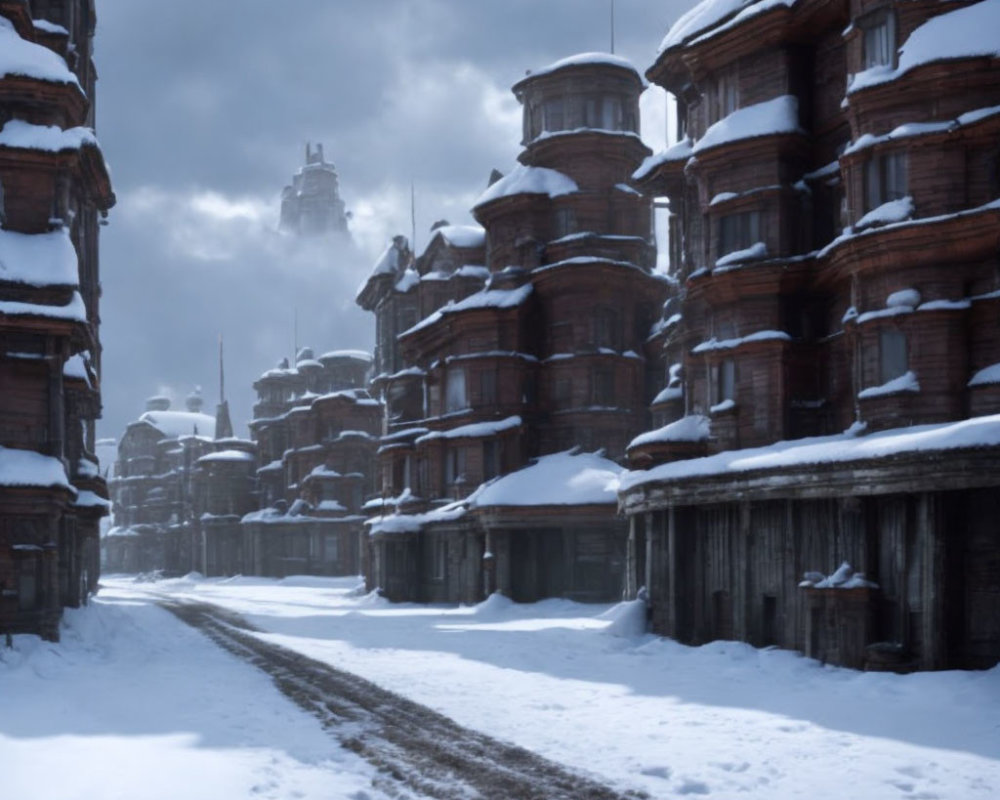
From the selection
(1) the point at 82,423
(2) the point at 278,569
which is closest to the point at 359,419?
(2) the point at 278,569

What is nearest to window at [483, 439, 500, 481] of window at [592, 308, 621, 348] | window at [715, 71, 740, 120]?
window at [592, 308, 621, 348]

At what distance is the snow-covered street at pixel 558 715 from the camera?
13289 mm

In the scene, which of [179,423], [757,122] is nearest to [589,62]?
[757,122]

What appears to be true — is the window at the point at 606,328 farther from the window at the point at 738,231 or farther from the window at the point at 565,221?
the window at the point at 738,231

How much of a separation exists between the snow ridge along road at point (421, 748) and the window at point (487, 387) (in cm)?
2655

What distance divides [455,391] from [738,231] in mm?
22925

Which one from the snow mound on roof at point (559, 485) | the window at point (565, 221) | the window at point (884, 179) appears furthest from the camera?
the window at point (565, 221)

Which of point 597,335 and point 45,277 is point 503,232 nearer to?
point 597,335

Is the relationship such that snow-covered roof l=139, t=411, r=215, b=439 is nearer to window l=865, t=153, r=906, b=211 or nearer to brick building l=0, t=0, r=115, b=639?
brick building l=0, t=0, r=115, b=639

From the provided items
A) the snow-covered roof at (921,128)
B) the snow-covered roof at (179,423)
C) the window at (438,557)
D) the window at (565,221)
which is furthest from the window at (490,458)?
the snow-covered roof at (179,423)

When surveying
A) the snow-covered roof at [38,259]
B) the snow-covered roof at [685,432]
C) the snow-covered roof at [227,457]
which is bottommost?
the snow-covered roof at [685,432]

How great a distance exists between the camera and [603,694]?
20578 millimetres

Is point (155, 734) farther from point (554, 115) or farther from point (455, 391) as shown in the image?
point (554, 115)

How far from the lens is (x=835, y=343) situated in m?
29.3
